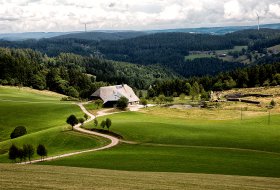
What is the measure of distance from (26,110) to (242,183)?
86574 millimetres

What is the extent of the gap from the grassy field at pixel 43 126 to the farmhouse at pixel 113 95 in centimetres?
1259

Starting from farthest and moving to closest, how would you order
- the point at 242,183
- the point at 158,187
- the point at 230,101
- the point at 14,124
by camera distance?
the point at 230,101 < the point at 14,124 < the point at 242,183 < the point at 158,187

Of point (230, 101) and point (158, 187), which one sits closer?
point (158, 187)

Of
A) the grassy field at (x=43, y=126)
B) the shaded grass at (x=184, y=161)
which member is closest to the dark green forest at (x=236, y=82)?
the grassy field at (x=43, y=126)

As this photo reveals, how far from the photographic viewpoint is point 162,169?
45.8 m

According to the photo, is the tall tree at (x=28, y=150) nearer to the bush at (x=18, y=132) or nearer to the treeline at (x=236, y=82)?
the bush at (x=18, y=132)

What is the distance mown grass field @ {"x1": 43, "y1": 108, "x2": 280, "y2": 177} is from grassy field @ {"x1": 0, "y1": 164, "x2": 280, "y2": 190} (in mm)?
9756

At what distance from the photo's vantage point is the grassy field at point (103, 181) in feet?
94.3

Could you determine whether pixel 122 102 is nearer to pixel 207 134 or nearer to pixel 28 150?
pixel 207 134

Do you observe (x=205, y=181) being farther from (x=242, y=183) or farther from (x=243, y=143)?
(x=243, y=143)

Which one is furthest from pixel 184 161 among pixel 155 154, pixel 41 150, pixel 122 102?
pixel 122 102

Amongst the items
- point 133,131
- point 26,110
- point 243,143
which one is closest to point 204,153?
point 243,143

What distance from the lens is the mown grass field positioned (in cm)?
4772

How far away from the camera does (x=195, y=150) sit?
61250mm
